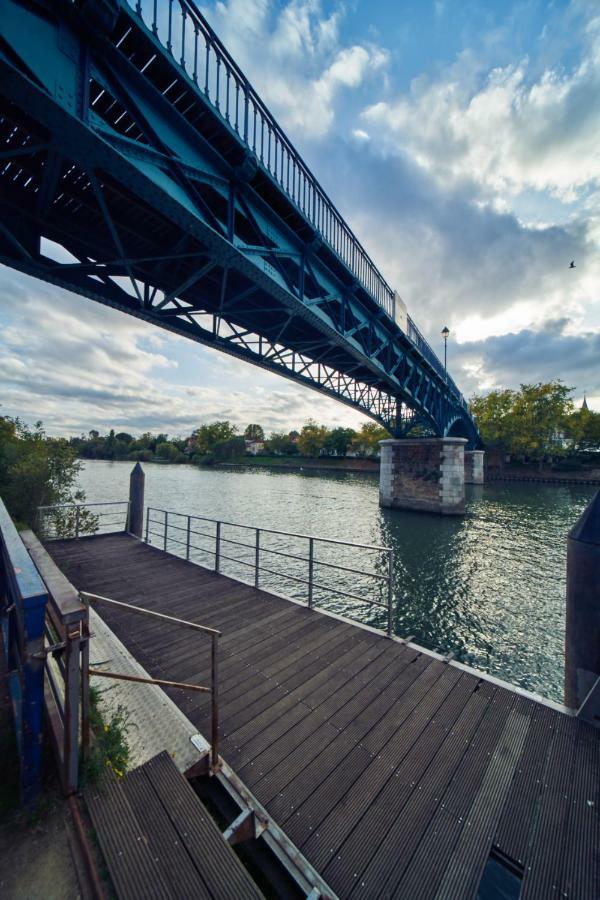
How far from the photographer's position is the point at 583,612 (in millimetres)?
3754

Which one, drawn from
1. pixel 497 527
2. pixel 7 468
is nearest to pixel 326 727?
pixel 7 468

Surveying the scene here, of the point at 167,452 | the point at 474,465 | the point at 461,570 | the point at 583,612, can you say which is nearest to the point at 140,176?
the point at 583,612

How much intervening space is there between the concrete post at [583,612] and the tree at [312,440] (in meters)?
79.2

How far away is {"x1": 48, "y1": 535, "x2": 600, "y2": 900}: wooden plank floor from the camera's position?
2.24 metres

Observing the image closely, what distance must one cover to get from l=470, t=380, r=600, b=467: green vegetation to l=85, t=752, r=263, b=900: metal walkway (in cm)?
5908

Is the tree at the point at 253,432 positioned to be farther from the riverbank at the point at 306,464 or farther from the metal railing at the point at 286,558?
the metal railing at the point at 286,558

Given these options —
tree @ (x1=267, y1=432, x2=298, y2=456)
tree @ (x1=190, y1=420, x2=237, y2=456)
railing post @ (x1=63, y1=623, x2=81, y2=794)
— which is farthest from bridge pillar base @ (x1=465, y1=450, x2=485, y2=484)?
tree @ (x1=190, y1=420, x2=237, y2=456)

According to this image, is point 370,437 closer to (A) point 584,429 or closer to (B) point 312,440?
(B) point 312,440

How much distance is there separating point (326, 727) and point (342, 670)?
0.92 metres

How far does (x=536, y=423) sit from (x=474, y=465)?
57.5 ft

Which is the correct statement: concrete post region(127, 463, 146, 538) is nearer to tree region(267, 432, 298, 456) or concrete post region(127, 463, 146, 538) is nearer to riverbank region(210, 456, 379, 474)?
riverbank region(210, 456, 379, 474)

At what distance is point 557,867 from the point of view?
2223mm

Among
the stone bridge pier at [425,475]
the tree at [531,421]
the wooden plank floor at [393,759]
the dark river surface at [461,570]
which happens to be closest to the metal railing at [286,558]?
the dark river surface at [461,570]

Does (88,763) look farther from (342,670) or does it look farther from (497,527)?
(497,527)
